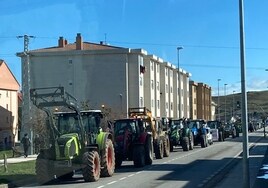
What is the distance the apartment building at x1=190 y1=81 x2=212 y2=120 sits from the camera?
388ft

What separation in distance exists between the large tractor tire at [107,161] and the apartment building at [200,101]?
91268mm

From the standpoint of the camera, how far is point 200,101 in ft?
412

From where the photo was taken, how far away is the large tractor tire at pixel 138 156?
2606 cm

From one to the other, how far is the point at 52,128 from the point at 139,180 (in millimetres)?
3909

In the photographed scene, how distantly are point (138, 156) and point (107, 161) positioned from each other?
14.8 feet

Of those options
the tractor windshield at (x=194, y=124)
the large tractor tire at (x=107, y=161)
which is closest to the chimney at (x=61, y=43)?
the tractor windshield at (x=194, y=124)

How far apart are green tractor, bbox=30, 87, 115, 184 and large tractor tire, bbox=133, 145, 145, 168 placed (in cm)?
380

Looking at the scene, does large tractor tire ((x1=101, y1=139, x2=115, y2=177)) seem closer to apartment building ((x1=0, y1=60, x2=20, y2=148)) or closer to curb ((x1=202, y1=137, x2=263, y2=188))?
curb ((x1=202, y1=137, x2=263, y2=188))

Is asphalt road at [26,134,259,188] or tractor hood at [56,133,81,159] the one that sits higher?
tractor hood at [56,133,81,159]

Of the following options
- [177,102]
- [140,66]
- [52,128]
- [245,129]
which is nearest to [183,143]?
[52,128]

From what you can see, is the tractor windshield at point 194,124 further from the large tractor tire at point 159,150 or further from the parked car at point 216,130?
the large tractor tire at point 159,150

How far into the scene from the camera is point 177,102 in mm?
96625

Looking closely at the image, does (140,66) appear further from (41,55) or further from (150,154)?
(150,154)

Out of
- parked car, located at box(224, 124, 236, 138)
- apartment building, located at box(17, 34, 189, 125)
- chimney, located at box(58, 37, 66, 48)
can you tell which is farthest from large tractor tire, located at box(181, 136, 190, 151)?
chimney, located at box(58, 37, 66, 48)
